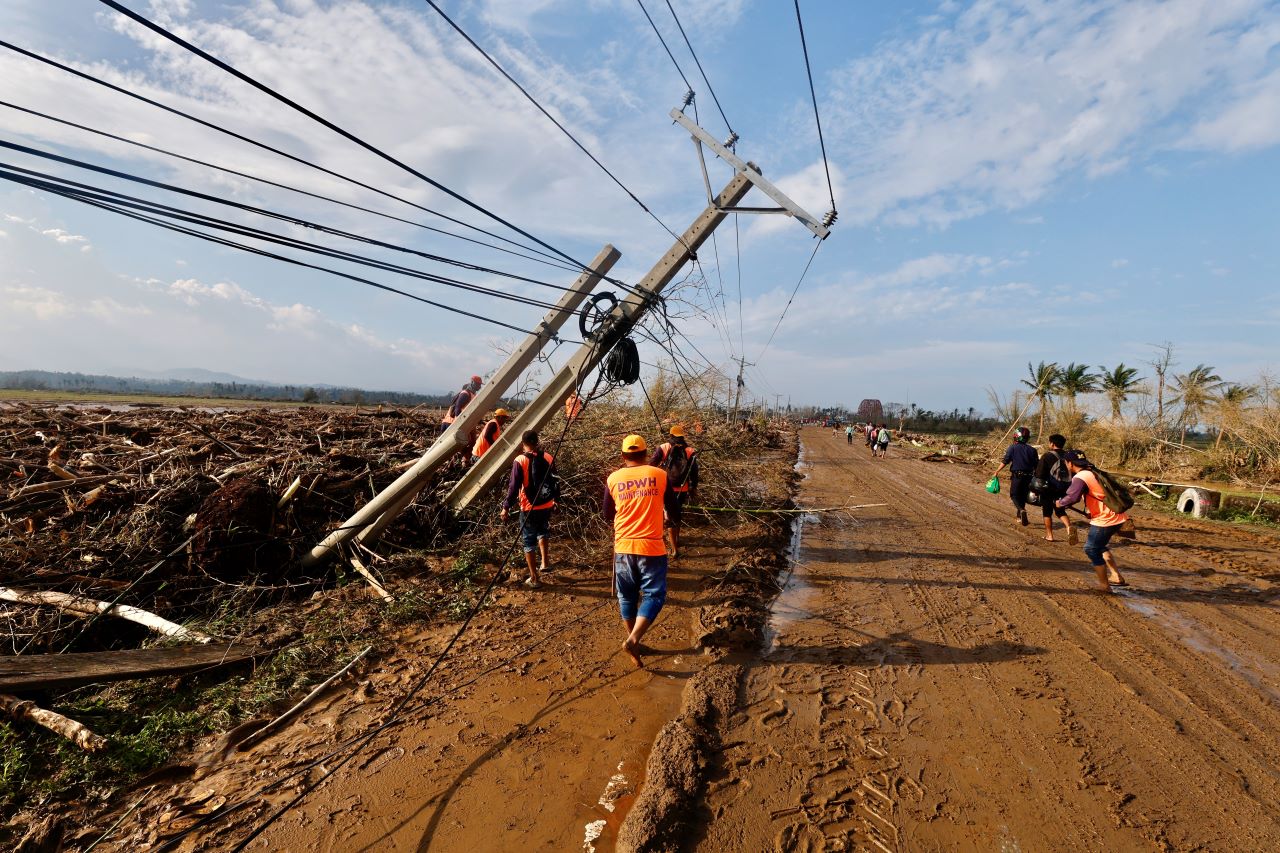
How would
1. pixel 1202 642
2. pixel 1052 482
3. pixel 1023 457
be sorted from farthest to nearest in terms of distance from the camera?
pixel 1023 457 → pixel 1052 482 → pixel 1202 642

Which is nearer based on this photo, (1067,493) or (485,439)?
(1067,493)

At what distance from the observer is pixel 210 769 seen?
3291mm

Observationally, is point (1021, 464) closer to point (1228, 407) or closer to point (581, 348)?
point (581, 348)

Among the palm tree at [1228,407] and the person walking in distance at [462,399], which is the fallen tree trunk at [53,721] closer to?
the person walking in distance at [462,399]

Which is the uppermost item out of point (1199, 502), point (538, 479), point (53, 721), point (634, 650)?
point (538, 479)

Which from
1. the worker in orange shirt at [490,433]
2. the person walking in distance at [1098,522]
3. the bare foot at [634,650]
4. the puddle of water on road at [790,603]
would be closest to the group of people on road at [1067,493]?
the person walking in distance at [1098,522]

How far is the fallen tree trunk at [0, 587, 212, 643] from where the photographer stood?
5.04 m

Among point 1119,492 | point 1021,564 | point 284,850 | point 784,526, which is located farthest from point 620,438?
point 284,850

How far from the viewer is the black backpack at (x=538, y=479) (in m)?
6.23

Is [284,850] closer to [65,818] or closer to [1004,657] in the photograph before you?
[65,818]

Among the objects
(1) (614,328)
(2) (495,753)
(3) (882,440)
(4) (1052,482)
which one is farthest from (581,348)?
(3) (882,440)

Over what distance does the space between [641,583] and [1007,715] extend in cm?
269

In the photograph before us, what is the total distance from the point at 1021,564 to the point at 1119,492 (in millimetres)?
1610

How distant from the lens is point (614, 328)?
6.94 m
